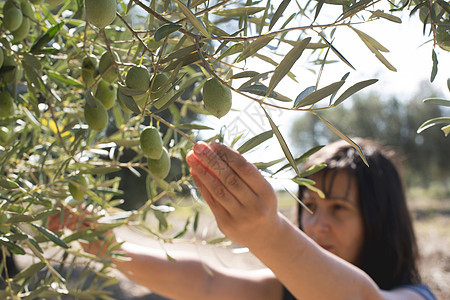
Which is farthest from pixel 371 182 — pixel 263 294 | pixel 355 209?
pixel 263 294

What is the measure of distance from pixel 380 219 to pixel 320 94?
1055 mm

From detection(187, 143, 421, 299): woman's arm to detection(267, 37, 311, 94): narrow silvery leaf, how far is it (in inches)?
6.1

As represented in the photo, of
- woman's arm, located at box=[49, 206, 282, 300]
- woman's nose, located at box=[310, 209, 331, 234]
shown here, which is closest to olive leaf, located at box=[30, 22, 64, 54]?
woman's arm, located at box=[49, 206, 282, 300]

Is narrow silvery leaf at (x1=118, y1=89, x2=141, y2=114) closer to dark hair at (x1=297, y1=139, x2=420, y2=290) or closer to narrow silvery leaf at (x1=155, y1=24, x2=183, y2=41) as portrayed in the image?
narrow silvery leaf at (x1=155, y1=24, x2=183, y2=41)

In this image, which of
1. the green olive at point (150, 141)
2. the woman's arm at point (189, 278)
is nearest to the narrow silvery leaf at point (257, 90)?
the green olive at point (150, 141)

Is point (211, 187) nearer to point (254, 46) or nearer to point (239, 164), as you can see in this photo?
point (239, 164)

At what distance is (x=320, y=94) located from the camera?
266 millimetres

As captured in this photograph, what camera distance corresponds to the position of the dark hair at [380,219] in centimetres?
122

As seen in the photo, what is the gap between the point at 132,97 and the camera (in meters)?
0.29

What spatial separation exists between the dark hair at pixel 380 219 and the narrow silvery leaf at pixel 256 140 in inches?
33.8

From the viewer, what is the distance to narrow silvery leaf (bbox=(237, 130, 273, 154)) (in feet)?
1.22

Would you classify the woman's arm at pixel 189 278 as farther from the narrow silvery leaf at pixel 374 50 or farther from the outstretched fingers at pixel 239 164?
the narrow silvery leaf at pixel 374 50

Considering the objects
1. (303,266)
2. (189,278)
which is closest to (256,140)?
(303,266)

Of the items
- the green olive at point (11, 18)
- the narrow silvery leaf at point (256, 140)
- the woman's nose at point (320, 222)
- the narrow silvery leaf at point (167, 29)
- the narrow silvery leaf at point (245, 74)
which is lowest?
the woman's nose at point (320, 222)
